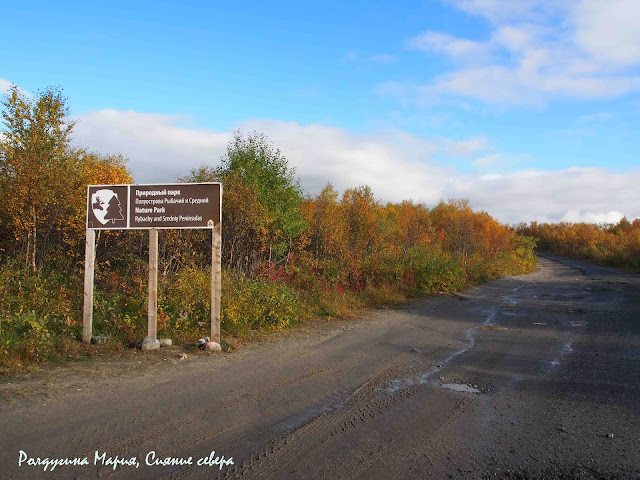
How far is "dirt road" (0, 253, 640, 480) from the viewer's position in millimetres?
4180

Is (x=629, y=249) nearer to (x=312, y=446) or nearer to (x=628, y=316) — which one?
(x=628, y=316)

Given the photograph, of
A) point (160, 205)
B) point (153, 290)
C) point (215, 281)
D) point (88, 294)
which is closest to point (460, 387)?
point (215, 281)

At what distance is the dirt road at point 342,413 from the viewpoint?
13.7ft

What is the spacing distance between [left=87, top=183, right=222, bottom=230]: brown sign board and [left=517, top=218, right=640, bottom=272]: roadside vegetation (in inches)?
1726

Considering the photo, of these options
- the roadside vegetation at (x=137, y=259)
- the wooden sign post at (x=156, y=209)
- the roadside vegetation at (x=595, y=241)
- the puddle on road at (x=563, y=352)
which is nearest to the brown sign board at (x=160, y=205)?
the wooden sign post at (x=156, y=209)

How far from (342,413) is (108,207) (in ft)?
19.5

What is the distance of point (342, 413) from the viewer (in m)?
5.51

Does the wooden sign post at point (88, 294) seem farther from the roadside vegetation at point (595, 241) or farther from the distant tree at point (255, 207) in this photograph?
the roadside vegetation at point (595, 241)

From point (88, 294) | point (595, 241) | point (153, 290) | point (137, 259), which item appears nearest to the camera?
point (88, 294)

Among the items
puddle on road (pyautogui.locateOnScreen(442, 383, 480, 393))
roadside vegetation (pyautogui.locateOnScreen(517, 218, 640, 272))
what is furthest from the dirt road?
roadside vegetation (pyautogui.locateOnScreen(517, 218, 640, 272))

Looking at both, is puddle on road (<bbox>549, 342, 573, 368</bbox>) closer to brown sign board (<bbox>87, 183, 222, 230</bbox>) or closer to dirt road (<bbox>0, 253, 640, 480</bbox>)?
dirt road (<bbox>0, 253, 640, 480</bbox>)

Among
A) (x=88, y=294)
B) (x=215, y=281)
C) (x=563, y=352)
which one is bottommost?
(x=563, y=352)

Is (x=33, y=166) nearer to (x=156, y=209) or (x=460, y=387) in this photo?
(x=156, y=209)

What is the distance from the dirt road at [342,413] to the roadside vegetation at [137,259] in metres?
1.37
